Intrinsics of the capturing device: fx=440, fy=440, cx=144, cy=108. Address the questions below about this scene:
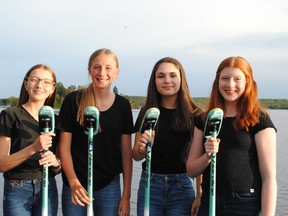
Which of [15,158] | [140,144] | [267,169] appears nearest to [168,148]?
[140,144]

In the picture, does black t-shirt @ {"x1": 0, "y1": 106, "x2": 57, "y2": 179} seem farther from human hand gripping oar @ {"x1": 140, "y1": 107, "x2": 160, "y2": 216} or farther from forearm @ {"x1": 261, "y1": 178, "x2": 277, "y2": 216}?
forearm @ {"x1": 261, "y1": 178, "x2": 277, "y2": 216}

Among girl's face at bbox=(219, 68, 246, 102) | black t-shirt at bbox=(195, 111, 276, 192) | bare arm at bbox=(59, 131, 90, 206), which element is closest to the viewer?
black t-shirt at bbox=(195, 111, 276, 192)

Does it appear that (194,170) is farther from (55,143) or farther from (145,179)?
(55,143)

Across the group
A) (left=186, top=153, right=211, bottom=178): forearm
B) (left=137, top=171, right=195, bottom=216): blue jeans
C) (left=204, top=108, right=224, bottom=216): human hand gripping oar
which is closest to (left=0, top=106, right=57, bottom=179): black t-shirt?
(left=137, top=171, right=195, bottom=216): blue jeans

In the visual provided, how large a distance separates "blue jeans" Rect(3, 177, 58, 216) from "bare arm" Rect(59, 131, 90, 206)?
26 centimetres

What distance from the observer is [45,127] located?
391cm

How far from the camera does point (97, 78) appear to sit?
4281 mm

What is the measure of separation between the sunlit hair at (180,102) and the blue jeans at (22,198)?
1222 mm

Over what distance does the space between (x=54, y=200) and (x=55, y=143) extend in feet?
1.80

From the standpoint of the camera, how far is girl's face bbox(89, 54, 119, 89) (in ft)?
14.0

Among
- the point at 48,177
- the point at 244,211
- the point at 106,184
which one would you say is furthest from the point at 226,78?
the point at 48,177

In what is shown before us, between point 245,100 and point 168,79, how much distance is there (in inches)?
35.5

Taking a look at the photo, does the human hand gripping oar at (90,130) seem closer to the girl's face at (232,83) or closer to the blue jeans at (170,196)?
the blue jeans at (170,196)

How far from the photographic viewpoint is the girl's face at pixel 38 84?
423 centimetres
